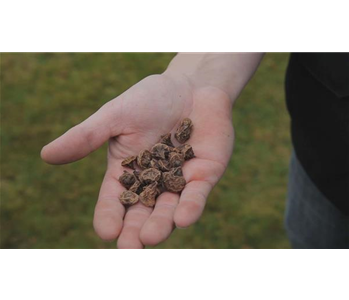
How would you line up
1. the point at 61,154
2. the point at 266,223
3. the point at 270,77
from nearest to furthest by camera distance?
the point at 61,154 → the point at 266,223 → the point at 270,77

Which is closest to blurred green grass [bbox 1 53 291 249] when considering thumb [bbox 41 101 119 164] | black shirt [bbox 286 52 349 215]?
black shirt [bbox 286 52 349 215]

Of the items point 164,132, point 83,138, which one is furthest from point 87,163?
point 83,138

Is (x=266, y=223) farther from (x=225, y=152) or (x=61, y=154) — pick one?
(x=61, y=154)

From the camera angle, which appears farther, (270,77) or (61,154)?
(270,77)

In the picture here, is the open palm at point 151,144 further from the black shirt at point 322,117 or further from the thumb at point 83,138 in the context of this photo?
the black shirt at point 322,117

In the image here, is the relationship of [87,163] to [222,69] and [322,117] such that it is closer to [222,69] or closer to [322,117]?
[222,69]

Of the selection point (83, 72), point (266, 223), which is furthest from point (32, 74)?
point (266, 223)

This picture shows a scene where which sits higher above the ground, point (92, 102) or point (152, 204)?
point (92, 102)

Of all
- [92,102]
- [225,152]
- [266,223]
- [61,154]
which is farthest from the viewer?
[92,102]
